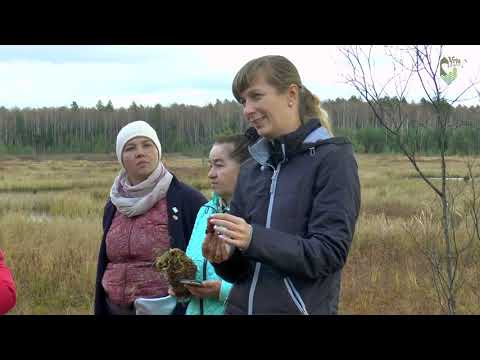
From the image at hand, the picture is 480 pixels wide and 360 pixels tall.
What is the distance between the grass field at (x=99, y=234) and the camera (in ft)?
19.6

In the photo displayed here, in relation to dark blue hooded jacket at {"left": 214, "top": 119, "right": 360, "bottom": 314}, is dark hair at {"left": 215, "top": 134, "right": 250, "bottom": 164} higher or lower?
higher

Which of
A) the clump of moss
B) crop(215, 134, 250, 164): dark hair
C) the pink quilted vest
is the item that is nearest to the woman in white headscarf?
the pink quilted vest

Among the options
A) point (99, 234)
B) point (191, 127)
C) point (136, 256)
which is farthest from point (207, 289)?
point (99, 234)

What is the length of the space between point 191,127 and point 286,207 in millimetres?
4823

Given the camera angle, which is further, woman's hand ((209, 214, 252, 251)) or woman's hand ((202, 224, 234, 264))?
woman's hand ((202, 224, 234, 264))

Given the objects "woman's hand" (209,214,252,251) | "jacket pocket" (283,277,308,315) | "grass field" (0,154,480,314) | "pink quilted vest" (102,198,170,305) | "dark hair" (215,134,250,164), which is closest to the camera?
"woman's hand" (209,214,252,251)

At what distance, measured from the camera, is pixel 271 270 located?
2061 mm

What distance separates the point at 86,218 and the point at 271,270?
649cm

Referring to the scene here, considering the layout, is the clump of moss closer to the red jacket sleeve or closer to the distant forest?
the red jacket sleeve

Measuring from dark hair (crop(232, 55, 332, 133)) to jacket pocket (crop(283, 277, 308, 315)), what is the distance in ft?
1.84

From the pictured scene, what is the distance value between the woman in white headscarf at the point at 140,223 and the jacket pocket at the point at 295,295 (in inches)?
47.8

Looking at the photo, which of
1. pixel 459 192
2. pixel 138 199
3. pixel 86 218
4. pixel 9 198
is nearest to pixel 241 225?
pixel 138 199

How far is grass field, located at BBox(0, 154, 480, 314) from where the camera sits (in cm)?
598

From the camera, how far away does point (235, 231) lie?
191 centimetres
